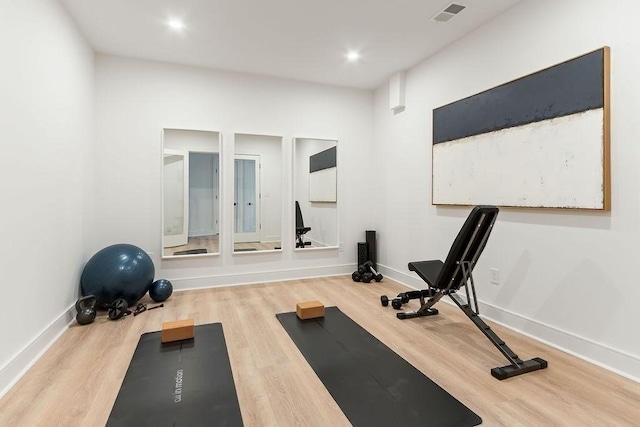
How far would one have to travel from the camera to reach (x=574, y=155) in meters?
2.30

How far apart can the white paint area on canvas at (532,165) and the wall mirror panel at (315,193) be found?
164cm

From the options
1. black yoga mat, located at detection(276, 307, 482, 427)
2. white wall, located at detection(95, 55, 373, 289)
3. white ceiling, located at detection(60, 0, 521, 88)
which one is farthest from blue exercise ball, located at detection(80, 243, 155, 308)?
white ceiling, located at detection(60, 0, 521, 88)

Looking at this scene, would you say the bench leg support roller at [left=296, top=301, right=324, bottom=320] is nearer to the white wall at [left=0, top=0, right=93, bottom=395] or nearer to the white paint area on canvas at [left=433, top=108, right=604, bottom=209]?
the white paint area on canvas at [left=433, top=108, right=604, bottom=209]

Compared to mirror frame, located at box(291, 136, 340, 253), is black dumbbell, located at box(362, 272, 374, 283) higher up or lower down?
lower down

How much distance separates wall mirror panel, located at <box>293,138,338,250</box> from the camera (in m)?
4.51

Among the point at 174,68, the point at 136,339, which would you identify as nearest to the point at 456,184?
the point at 136,339

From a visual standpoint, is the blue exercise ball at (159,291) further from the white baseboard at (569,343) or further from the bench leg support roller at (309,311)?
the white baseboard at (569,343)

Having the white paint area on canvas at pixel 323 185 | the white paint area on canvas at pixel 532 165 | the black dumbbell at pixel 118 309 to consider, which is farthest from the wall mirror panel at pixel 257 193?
the white paint area on canvas at pixel 532 165

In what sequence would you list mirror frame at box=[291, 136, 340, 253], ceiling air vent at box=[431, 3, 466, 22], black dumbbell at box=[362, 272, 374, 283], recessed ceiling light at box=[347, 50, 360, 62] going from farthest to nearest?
mirror frame at box=[291, 136, 340, 253]
black dumbbell at box=[362, 272, 374, 283]
recessed ceiling light at box=[347, 50, 360, 62]
ceiling air vent at box=[431, 3, 466, 22]

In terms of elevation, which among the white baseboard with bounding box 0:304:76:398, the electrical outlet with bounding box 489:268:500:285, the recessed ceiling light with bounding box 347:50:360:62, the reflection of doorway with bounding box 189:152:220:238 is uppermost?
the recessed ceiling light with bounding box 347:50:360:62

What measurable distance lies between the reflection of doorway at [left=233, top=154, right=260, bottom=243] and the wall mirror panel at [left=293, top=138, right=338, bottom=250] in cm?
52

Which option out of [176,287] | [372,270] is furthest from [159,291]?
[372,270]

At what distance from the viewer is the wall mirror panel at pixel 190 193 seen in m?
3.89

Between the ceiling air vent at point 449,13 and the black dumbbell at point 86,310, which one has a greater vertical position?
the ceiling air vent at point 449,13
